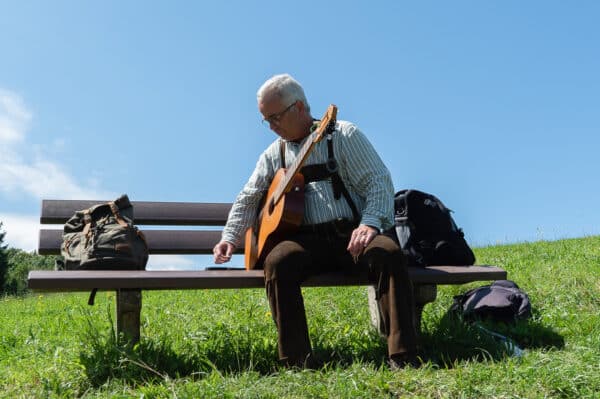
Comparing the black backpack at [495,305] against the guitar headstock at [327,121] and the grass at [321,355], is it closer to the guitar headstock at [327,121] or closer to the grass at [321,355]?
the grass at [321,355]

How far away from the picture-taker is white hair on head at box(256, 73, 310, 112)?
3.75 m

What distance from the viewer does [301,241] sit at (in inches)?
142

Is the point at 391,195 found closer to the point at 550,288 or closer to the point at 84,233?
the point at 84,233

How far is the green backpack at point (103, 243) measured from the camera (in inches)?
150

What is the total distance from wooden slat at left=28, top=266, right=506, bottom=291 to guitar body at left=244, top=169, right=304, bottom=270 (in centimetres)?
18

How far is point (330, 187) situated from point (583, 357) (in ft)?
5.45

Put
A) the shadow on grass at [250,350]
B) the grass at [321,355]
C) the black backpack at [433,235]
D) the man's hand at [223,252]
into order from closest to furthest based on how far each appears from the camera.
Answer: the grass at [321,355]
the shadow on grass at [250,350]
the man's hand at [223,252]
the black backpack at [433,235]

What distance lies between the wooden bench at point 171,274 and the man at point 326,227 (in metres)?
0.18

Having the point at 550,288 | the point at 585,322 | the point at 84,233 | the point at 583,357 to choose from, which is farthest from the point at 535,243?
the point at 84,233

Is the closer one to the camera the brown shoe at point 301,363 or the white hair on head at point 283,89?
the brown shoe at point 301,363

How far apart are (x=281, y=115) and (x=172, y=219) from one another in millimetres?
1666

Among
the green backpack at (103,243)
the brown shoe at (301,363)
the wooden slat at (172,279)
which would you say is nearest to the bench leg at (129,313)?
the wooden slat at (172,279)

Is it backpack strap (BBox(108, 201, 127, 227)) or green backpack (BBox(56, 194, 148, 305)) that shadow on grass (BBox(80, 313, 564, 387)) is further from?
backpack strap (BBox(108, 201, 127, 227))

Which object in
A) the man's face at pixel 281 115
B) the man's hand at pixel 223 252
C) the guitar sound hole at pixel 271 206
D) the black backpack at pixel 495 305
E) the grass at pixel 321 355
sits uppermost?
the man's face at pixel 281 115
